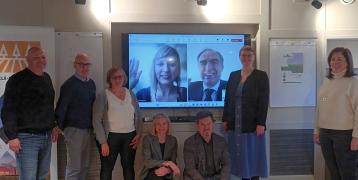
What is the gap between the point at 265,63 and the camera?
425cm

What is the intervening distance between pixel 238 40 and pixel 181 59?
0.64 metres

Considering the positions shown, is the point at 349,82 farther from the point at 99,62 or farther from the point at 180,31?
the point at 99,62

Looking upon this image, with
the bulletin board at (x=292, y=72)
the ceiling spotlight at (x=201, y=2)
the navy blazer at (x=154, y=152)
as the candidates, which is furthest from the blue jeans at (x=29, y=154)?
the bulletin board at (x=292, y=72)

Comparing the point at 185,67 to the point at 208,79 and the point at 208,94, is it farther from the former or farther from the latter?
the point at 208,94

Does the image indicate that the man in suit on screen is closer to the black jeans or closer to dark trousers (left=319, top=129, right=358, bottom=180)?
the black jeans

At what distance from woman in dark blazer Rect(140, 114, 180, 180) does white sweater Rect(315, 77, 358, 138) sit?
131cm

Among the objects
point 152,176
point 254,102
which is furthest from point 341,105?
point 152,176

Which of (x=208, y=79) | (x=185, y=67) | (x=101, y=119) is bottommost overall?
(x=101, y=119)

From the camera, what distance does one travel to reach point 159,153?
3438 millimetres

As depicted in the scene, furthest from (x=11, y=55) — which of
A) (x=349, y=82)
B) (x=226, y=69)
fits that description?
(x=349, y=82)

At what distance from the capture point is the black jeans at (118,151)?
Answer: 11.4 feet

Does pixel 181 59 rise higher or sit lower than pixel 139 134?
higher

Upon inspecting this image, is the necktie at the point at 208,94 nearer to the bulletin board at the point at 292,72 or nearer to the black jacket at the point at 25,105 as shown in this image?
the bulletin board at the point at 292,72

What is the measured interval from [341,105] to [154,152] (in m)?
1.60
